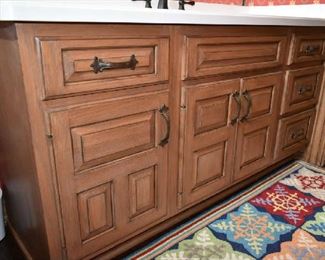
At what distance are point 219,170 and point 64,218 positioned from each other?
2.12ft

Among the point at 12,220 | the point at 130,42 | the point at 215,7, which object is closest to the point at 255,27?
the point at 130,42

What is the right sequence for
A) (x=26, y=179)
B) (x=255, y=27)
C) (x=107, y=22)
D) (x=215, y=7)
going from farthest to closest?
(x=215, y=7), (x=255, y=27), (x=26, y=179), (x=107, y=22)

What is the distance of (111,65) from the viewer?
711 millimetres

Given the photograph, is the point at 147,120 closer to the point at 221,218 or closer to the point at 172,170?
the point at 172,170

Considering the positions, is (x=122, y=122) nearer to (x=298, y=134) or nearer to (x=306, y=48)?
(x=306, y=48)

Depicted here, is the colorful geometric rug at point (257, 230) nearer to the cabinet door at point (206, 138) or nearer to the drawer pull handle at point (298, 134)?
the cabinet door at point (206, 138)

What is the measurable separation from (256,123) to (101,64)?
2.63ft

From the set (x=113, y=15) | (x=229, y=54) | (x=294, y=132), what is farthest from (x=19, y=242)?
(x=294, y=132)

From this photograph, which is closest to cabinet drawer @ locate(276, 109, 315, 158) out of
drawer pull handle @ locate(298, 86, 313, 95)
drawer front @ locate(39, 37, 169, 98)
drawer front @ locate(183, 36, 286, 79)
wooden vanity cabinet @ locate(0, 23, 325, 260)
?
drawer pull handle @ locate(298, 86, 313, 95)

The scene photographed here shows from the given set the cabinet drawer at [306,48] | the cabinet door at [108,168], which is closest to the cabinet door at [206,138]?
the cabinet door at [108,168]

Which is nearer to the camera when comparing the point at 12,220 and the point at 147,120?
the point at 147,120

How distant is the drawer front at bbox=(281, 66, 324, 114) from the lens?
4.48ft

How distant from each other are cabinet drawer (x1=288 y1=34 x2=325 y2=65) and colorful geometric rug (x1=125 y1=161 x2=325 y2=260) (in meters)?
0.65

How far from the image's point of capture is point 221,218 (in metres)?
1.22
